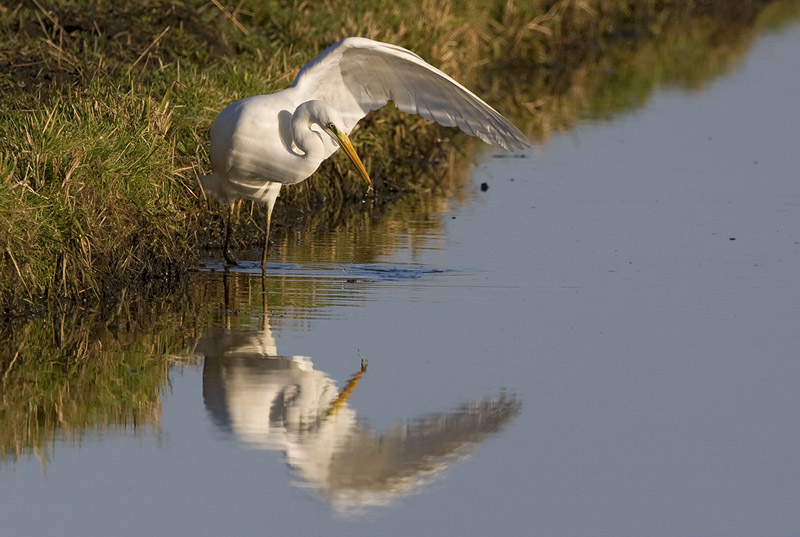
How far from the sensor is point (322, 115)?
29.3ft

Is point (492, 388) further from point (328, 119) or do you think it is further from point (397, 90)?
point (397, 90)

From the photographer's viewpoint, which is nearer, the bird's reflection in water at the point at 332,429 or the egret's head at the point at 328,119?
the bird's reflection in water at the point at 332,429

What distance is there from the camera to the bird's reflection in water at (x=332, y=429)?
5895 millimetres

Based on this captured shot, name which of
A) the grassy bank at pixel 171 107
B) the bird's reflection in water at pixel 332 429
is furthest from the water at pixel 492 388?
the grassy bank at pixel 171 107

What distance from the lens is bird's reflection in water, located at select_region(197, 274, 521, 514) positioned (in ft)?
19.3

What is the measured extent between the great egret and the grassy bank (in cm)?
50

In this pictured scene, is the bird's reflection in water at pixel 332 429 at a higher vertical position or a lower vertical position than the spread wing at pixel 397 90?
lower

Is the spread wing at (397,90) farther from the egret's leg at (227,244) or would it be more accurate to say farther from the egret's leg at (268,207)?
the egret's leg at (227,244)

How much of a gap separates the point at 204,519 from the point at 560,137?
439 inches

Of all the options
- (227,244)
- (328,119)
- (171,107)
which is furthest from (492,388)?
(171,107)

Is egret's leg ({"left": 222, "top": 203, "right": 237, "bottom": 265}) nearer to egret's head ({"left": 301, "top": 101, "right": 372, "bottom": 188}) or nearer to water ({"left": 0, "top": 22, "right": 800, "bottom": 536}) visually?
water ({"left": 0, "top": 22, "right": 800, "bottom": 536})

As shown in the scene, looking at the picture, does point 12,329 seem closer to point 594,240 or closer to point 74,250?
point 74,250

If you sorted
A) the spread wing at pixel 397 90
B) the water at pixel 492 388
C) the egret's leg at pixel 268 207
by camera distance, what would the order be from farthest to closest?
the egret's leg at pixel 268 207, the spread wing at pixel 397 90, the water at pixel 492 388

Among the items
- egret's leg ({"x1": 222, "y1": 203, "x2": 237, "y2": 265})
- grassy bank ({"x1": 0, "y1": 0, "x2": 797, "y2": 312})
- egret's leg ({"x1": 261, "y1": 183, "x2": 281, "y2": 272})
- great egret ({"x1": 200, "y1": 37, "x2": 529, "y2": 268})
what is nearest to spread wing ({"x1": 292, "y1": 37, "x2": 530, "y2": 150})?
great egret ({"x1": 200, "y1": 37, "x2": 529, "y2": 268})
